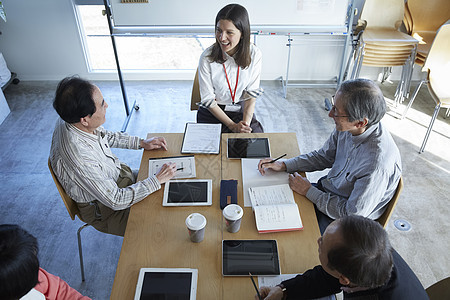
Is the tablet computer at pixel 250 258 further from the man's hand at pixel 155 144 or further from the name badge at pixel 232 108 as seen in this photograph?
the name badge at pixel 232 108

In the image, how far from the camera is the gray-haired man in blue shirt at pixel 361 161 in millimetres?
1503

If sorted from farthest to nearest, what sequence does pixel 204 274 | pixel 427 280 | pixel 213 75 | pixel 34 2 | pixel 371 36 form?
pixel 34 2 → pixel 371 36 → pixel 213 75 → pixel 427 280 → pixel 204 274

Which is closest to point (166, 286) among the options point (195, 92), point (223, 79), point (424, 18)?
point (223, 79)

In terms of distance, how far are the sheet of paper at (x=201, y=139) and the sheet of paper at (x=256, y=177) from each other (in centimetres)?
22

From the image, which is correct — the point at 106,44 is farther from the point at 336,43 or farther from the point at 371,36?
the point at 371,36

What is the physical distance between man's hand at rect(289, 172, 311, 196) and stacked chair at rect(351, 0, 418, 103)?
2257 millimetres

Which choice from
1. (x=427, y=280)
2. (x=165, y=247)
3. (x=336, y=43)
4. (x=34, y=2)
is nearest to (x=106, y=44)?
(x=34, y=2)

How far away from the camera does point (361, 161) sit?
5.19ft

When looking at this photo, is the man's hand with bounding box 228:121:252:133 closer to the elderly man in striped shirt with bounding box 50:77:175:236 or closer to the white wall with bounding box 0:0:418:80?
the elderly man in striped shirt with bounding box 50:77:175:236

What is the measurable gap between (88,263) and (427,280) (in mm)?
2125

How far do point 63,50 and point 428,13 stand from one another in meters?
4.15

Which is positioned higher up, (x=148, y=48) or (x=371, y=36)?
(x=371, y=36)

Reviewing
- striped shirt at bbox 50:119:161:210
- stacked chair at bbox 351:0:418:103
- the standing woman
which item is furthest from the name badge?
stacked chair at bbox 351:0:418:103

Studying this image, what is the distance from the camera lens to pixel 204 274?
1298 mm
